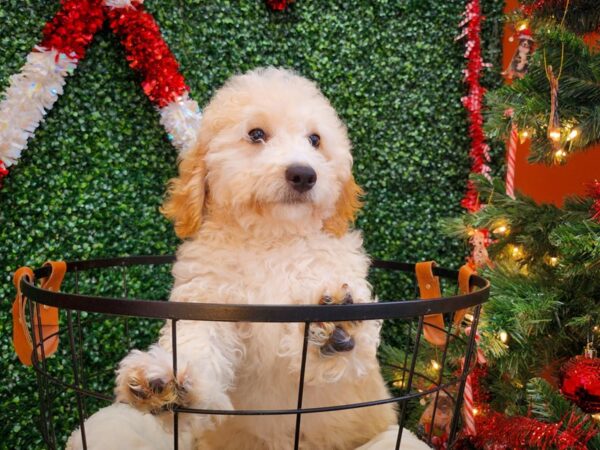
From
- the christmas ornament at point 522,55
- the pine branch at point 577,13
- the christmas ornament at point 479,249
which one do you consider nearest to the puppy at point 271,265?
the pine branch at point 577,13

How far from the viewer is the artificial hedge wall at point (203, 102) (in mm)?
2023

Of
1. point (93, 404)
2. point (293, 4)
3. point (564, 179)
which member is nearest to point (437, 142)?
point (564, 179)

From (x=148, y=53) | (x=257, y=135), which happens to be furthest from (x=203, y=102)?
(x=257, y=135)

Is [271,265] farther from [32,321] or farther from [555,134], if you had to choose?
[555,134]

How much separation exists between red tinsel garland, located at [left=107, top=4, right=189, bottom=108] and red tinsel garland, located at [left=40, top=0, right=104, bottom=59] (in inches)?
4.0

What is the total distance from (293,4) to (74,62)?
1.06 meters

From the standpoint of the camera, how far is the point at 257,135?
57.1 inches

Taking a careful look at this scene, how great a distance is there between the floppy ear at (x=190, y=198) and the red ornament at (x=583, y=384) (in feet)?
3.66

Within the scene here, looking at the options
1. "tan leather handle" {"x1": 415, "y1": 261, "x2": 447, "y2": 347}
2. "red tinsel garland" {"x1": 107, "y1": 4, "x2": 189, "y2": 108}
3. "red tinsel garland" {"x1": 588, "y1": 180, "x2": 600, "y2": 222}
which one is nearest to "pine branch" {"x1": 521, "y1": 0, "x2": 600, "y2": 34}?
"red tinsel garland" {"x1": 588, "y1": 180, "x2": 600, "y2": 222}

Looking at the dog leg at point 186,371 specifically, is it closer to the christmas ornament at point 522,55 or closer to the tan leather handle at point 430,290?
the tan leather handle at point 430,290

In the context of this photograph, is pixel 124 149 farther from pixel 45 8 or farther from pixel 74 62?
pixel 45 8

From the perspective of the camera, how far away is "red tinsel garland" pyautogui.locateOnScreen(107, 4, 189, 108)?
2.09m

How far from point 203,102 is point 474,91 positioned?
137 centimetres

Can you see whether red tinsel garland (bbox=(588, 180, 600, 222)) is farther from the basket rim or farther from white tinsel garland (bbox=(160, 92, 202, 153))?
white tinsel garland (bbox=(160, 92, 202, 153))
